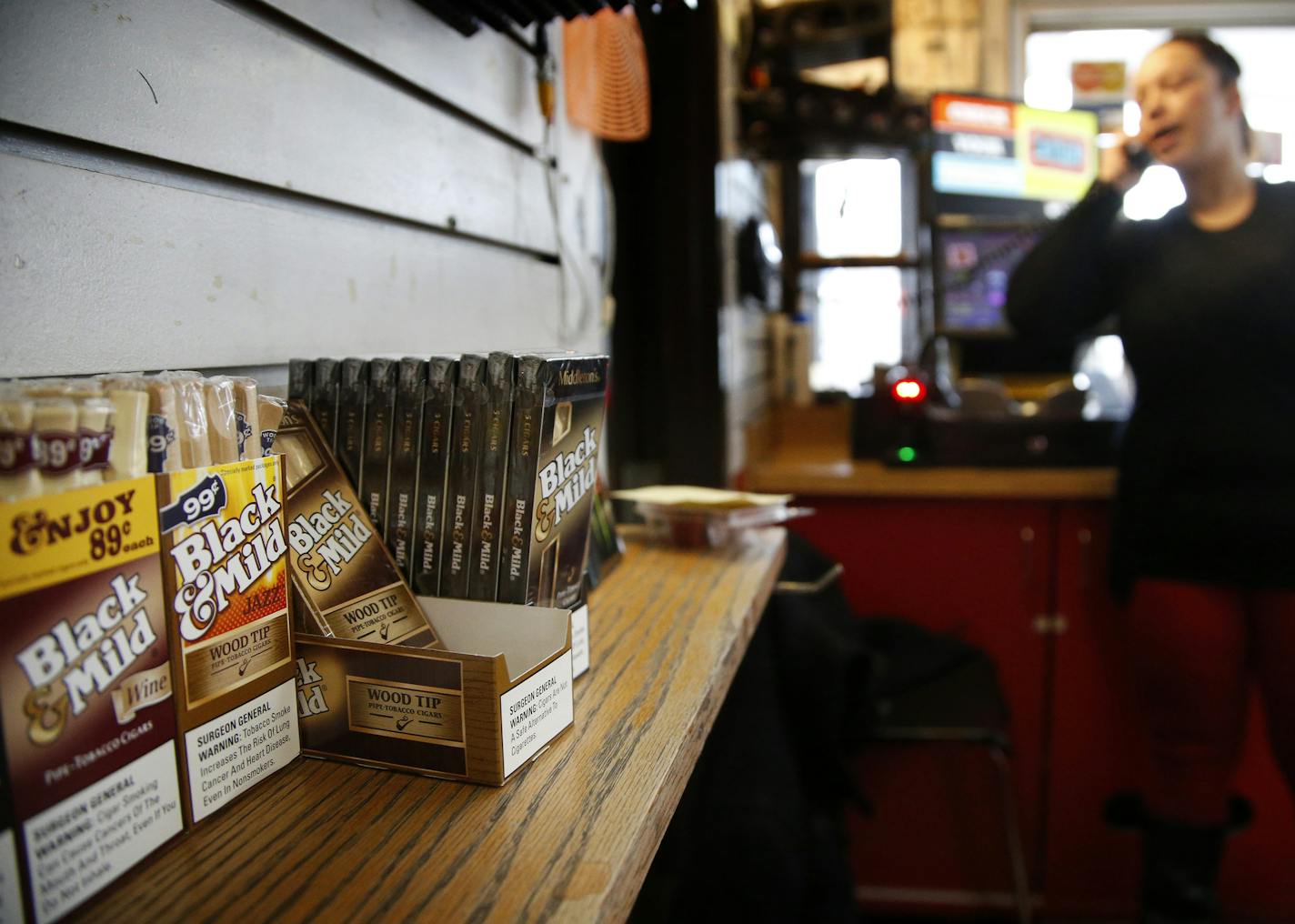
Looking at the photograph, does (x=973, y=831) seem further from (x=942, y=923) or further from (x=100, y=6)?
(x=100, y=6)

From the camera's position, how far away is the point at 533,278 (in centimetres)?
138

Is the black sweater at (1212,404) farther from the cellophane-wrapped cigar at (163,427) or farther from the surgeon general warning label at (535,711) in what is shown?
the cellophane-wrapped cigar at (163,427)

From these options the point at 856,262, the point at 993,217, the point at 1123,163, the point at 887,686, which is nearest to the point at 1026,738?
the point at 887,686

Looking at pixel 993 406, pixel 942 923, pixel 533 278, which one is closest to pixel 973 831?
pixel 942 923

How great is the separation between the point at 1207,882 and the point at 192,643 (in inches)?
79.3

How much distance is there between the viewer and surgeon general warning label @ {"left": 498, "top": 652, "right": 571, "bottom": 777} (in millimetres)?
569

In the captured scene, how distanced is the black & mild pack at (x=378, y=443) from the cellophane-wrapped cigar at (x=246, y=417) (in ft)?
0.48

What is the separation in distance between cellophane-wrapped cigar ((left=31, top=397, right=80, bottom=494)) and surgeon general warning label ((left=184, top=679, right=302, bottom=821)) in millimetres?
157

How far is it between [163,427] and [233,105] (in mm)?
368

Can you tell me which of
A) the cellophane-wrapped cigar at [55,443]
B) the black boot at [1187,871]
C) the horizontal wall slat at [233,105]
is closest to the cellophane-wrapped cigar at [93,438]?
the cellophane-wrapped cigar at [55,443]

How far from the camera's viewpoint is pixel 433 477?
0.70m

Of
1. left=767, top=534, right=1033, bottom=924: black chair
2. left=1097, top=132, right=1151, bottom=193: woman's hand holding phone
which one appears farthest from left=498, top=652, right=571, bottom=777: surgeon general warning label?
left=1097, top=132, right=1151, bottom=193: woman's hand holding phone

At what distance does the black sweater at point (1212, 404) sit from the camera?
1.65m

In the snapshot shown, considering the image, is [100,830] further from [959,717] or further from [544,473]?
[959,717]
